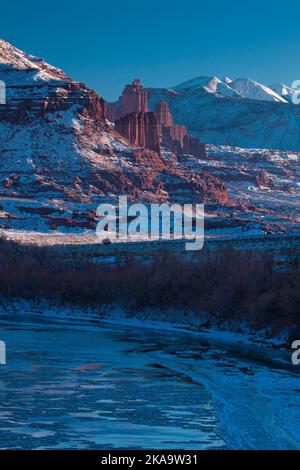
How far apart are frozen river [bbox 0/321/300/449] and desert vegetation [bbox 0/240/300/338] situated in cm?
326

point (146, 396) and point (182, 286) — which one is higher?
point (182, 286)

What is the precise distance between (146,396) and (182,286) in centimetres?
2494

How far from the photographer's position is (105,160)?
19388 cm

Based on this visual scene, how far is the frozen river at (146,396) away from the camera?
20.2 metres

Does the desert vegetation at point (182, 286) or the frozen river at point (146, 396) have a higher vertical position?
the desert vegetation at point (182, 286)

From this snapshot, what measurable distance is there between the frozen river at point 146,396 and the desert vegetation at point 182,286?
10.7 feet

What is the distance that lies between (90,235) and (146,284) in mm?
85530

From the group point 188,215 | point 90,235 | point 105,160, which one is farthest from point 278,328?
point 105,160

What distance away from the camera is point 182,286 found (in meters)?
50.5

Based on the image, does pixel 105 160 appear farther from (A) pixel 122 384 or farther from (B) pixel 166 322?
(A) pixel 122 384

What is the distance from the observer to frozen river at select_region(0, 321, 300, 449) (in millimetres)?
20172

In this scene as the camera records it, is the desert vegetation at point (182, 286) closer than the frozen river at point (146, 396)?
No

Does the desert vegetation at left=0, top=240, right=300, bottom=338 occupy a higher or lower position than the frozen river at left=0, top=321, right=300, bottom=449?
higher

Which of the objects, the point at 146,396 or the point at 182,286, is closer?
the point at 146,396
